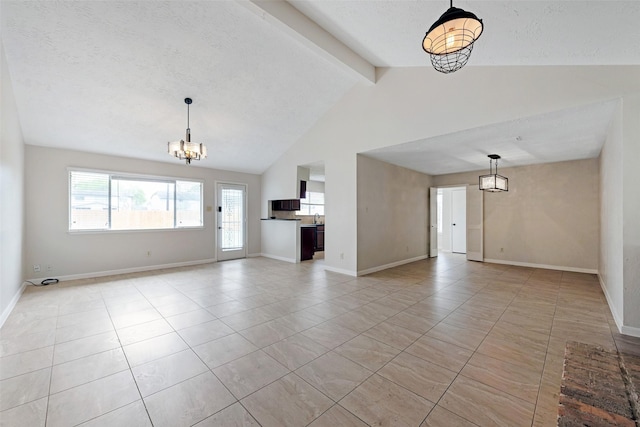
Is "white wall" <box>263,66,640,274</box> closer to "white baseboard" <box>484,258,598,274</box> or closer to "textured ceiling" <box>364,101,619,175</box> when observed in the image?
"textured ceiling" <box>364,101,619,175</box>

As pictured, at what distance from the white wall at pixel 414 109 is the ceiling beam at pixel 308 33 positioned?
728 millimetres

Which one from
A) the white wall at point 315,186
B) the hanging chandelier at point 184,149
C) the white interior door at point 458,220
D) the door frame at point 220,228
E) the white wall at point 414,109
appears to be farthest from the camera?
the white wall at point 315,186

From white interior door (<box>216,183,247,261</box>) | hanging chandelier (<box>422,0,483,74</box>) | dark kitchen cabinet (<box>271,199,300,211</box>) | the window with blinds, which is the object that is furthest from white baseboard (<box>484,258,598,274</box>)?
the window with blinds

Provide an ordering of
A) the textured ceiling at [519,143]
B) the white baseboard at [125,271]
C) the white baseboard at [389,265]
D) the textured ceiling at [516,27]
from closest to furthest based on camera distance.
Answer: the textured ceiling at [516,27]
the textured ceiling at [519,143]
the white baseboard at [125,271]
the white baseboard at [389,265]

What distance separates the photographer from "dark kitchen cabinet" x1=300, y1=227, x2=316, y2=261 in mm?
7024

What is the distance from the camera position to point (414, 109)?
166 inches

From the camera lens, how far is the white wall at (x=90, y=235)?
470 centimetres

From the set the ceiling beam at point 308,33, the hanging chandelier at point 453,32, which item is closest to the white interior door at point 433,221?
the ceiling beam at point 308,33

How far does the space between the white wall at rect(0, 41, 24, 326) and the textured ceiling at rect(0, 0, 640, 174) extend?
1.19 ft

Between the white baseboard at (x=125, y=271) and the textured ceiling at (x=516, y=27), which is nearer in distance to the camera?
the textured ceiling at (x=516, y=27)

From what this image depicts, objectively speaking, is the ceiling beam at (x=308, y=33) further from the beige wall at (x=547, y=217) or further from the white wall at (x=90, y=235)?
the beige wall at (x=547, y=217)

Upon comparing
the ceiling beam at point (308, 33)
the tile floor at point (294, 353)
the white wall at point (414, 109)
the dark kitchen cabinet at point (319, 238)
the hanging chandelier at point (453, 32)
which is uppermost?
the ceiling beam at point (308, 33)

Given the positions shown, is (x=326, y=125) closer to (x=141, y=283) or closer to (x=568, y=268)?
(x=141, y=283)

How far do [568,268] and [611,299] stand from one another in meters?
2.80
